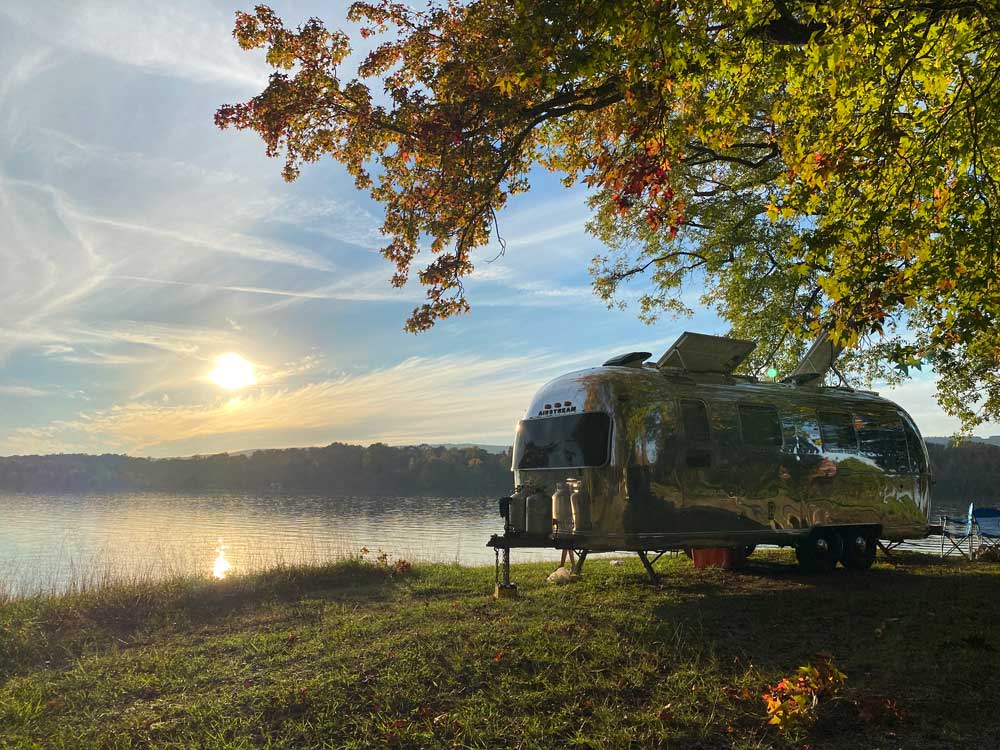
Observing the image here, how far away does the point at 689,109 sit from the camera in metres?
11.4

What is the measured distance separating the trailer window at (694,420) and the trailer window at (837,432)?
286 cm

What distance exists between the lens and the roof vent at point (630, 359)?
40.1 ft

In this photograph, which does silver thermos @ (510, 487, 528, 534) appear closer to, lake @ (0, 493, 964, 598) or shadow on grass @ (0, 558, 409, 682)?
shadow on grass @ (0, 558, 409, 682)

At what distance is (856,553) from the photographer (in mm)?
13867

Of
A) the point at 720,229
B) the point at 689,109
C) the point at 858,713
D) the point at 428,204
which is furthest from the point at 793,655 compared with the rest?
the point at 720,229

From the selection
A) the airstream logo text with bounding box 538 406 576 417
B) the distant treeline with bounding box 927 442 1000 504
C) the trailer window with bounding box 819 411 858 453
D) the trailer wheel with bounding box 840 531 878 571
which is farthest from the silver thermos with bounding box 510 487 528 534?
the distant treeline with bounding box 927 442 1000 504

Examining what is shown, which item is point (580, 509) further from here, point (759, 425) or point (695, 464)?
point (759, 425)

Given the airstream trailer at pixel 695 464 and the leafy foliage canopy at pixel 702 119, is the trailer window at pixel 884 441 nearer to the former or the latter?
the airstream trailer at pixel 695 464

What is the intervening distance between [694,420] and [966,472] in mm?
63644

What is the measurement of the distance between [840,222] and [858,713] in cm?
612

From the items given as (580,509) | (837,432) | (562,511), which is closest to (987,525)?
(837,432)

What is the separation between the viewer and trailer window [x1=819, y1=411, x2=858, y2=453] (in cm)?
1319

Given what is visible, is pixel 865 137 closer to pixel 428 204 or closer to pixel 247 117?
pixel 428 204

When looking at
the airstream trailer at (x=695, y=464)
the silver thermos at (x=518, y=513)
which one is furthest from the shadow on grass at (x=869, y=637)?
the silver thermos at (x=518, y=513)
